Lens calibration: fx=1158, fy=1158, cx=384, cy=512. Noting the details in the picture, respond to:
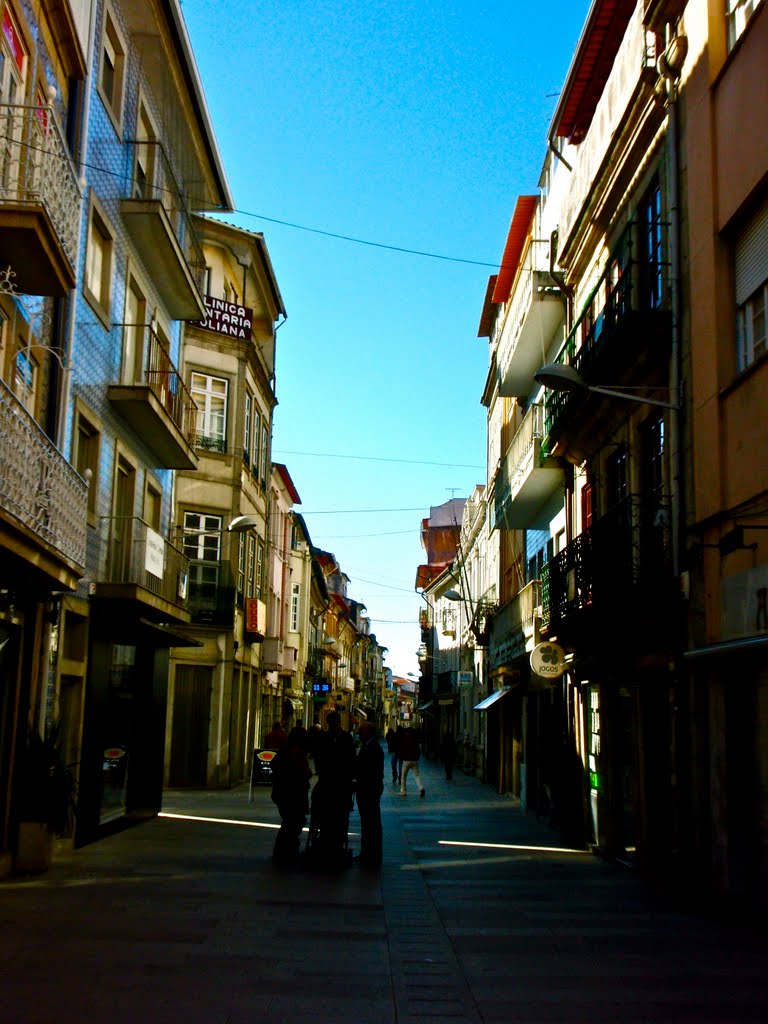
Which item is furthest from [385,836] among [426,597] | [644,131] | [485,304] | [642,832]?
[426,597]

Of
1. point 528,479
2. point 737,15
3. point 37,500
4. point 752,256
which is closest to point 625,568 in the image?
point 752,256

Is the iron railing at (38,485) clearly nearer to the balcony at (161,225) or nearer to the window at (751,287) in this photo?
the balcony at (161,225)

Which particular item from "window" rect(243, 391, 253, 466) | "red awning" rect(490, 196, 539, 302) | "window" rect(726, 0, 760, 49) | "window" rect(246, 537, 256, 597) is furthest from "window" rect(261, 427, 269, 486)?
"window" rect(726, 0, 760, 49)

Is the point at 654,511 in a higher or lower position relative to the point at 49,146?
lower

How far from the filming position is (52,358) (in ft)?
47.4

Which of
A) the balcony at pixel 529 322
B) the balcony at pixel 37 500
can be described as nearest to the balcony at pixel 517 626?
the balcony at pixel 529 322

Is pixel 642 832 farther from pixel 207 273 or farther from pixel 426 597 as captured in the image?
pixel 426 597

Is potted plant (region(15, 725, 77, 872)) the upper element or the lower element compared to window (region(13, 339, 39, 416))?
lower

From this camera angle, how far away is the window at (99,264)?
16.1 meters

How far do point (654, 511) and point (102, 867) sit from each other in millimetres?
7773

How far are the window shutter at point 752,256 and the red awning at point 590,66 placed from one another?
23.0 feet

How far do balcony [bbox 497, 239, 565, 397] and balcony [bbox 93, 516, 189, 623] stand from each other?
311 inches

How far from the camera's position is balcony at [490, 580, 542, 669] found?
24.3 m

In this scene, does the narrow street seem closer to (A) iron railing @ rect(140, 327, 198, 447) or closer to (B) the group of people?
(B) the group of people
